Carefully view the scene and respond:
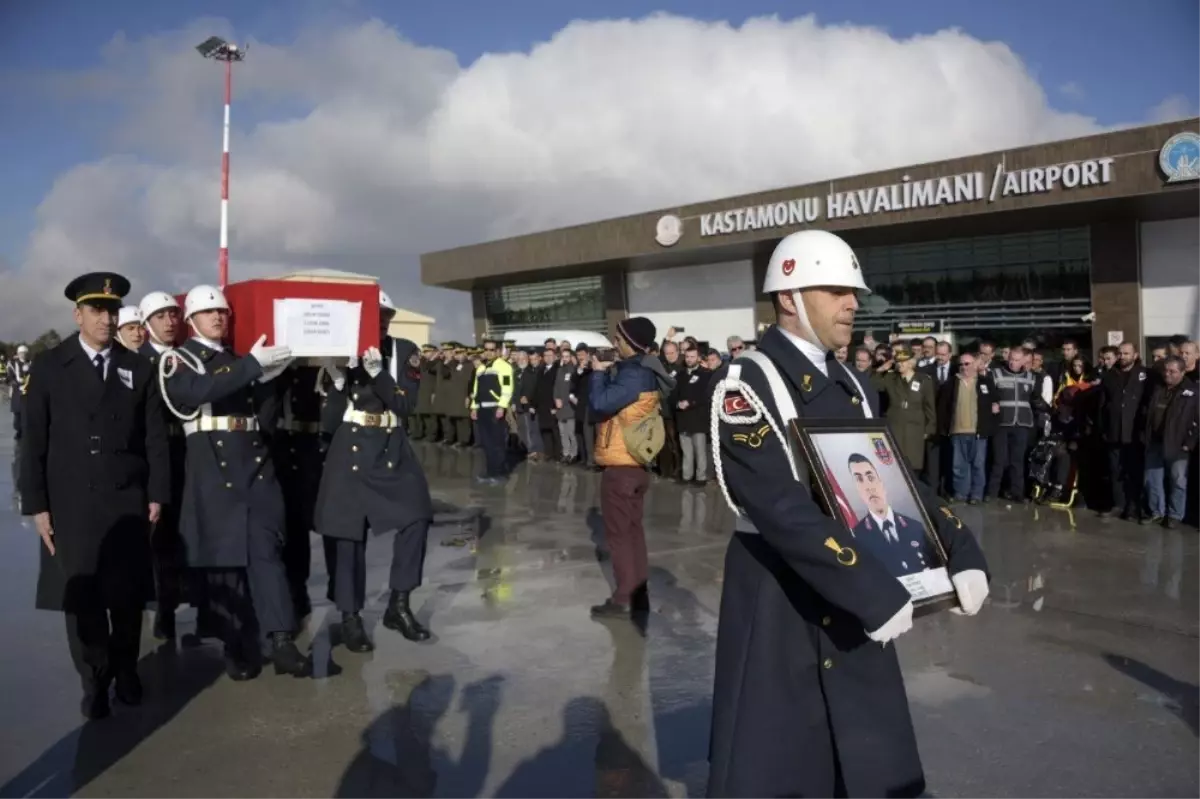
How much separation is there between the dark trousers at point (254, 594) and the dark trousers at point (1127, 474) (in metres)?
8.95

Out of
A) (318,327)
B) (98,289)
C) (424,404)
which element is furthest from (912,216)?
(98,289)

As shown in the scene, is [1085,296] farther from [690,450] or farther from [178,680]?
[178,680]

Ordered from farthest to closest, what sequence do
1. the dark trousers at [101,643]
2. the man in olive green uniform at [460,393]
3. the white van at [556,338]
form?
the white van at [556,338] < the man in olive green uniform at [460,393] < the dark trousers at [101,643]

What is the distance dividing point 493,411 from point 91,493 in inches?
382

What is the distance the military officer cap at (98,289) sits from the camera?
493 centimetres

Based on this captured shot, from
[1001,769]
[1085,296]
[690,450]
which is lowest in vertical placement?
[1001,769]

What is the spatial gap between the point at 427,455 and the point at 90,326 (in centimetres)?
1360

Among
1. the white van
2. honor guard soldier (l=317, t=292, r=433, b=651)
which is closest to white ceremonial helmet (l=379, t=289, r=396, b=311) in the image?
honor guard soldier (l=317, t=292, r=433, b=651)

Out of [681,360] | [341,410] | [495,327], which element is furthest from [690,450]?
[495,327]

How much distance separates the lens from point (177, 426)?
19.1 feet

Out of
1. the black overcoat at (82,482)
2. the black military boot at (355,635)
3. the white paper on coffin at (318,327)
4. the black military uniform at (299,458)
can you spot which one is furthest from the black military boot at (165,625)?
the white paper on coffin at (318,327)

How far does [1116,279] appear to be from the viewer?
17.2m

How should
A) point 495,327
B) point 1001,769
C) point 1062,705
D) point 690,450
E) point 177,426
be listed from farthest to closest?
1. point 495,327
2. point 690,450
3. point 177,426
4. point 1062,705
5. point 1001,769

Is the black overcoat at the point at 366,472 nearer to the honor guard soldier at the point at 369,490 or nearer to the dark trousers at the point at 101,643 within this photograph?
the honor guard soldier at the point at 369,490
